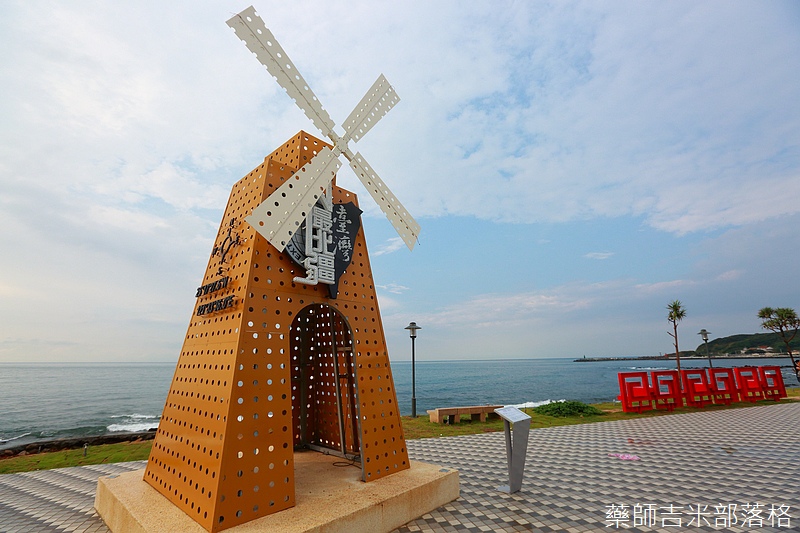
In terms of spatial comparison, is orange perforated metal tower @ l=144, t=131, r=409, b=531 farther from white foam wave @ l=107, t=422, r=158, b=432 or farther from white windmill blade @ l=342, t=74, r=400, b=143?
white foam wave @ l=107, t=422, r=158, b=432

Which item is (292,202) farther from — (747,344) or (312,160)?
(747,344)

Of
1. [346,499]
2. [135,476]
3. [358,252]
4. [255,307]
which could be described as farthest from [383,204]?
[135,476]

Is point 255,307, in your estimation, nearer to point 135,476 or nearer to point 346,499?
point 346,499

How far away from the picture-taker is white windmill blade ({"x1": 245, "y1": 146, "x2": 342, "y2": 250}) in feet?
14.3

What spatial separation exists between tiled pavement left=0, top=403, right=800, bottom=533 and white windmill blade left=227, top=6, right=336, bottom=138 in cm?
582

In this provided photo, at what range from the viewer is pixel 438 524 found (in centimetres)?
441

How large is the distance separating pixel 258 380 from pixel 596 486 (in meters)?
5.59

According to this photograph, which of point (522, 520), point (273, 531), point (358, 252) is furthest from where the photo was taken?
point (358, 252)

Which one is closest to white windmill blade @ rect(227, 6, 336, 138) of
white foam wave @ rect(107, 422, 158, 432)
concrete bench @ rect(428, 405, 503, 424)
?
concrete bench @ rect(428, 405, 503, 424)

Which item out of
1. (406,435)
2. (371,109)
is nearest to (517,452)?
(406,435)

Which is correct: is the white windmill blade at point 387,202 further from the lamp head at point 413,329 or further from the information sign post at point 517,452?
the lamp head at point 413,329

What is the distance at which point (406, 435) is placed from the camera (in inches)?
421

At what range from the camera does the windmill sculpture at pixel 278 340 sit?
3875mm

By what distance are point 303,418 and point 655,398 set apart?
15008mm
